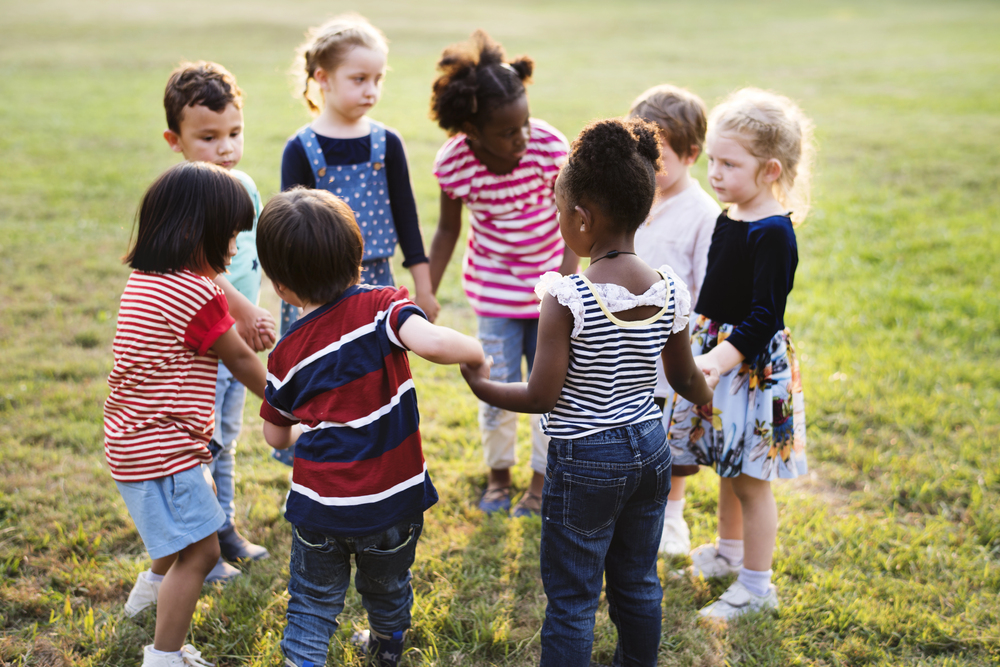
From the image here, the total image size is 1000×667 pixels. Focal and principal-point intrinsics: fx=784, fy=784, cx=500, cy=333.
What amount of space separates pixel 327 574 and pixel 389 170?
168cm

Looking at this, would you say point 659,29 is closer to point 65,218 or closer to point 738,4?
point 738,4

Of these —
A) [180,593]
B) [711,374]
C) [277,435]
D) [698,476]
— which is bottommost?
[698,476]

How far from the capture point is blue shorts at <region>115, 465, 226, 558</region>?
7.75 ft

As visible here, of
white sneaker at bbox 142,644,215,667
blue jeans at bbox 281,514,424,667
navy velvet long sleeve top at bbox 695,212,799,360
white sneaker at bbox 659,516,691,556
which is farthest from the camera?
white sneaker at bbox 659,516,691,556

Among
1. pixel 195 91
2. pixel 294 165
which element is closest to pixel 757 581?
pixel 294 165

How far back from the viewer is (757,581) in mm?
2854

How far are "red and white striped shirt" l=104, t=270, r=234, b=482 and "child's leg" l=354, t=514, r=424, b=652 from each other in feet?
2.11

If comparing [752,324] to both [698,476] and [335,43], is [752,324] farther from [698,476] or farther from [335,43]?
[335,43]

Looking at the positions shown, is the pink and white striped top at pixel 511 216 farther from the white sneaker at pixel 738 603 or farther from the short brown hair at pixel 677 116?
the white sneaker at pixel 738 603

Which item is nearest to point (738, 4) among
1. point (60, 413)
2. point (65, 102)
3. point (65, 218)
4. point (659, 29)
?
point (659, 29)

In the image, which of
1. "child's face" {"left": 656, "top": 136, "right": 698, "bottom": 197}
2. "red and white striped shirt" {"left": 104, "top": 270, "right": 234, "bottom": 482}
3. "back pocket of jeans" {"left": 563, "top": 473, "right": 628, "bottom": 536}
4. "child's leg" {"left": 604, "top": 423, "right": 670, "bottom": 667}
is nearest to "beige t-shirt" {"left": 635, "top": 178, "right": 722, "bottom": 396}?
"child's face" {"left": 656, "top": 136, "right": 698, "bottom": 197}

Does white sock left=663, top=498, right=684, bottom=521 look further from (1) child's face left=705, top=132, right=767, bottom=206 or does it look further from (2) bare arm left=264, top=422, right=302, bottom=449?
(2) bare arm left=264, top=422, right=302, bottom=449

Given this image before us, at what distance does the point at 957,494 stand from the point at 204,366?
3.28 metres

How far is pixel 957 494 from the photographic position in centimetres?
358
